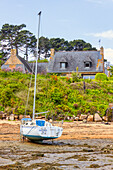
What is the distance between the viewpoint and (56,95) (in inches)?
1135

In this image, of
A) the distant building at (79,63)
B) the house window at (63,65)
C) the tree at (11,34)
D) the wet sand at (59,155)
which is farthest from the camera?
the tree at (11,34)

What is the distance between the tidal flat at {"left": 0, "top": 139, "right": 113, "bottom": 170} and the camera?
30.6ft

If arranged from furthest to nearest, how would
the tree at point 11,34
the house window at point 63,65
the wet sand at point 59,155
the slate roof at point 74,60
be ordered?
the tree at point 11,34, the house window at point 63,65, the slate roof at point 74,60, the wet sand at point 59,155

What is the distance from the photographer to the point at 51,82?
3164 centimetres

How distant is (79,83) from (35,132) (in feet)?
64.5

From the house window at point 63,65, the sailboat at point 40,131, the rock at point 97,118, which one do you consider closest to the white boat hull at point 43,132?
the sailboat at point 40,131

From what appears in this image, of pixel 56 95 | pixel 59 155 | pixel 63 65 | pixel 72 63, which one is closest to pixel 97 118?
pixel 56 95

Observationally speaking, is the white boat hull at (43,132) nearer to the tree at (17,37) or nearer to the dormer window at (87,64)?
the dormer window at (87,64)

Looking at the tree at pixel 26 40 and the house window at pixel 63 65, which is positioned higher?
the tree at pixel 26 40

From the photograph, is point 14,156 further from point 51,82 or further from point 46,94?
point 51,82

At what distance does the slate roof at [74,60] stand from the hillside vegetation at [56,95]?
35.8ft

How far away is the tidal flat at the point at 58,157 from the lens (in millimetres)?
9312

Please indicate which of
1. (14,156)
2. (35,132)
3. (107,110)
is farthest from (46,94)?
(14,156)

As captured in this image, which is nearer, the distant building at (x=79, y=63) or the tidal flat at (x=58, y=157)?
the tidal flat at (x=58, y=157)
